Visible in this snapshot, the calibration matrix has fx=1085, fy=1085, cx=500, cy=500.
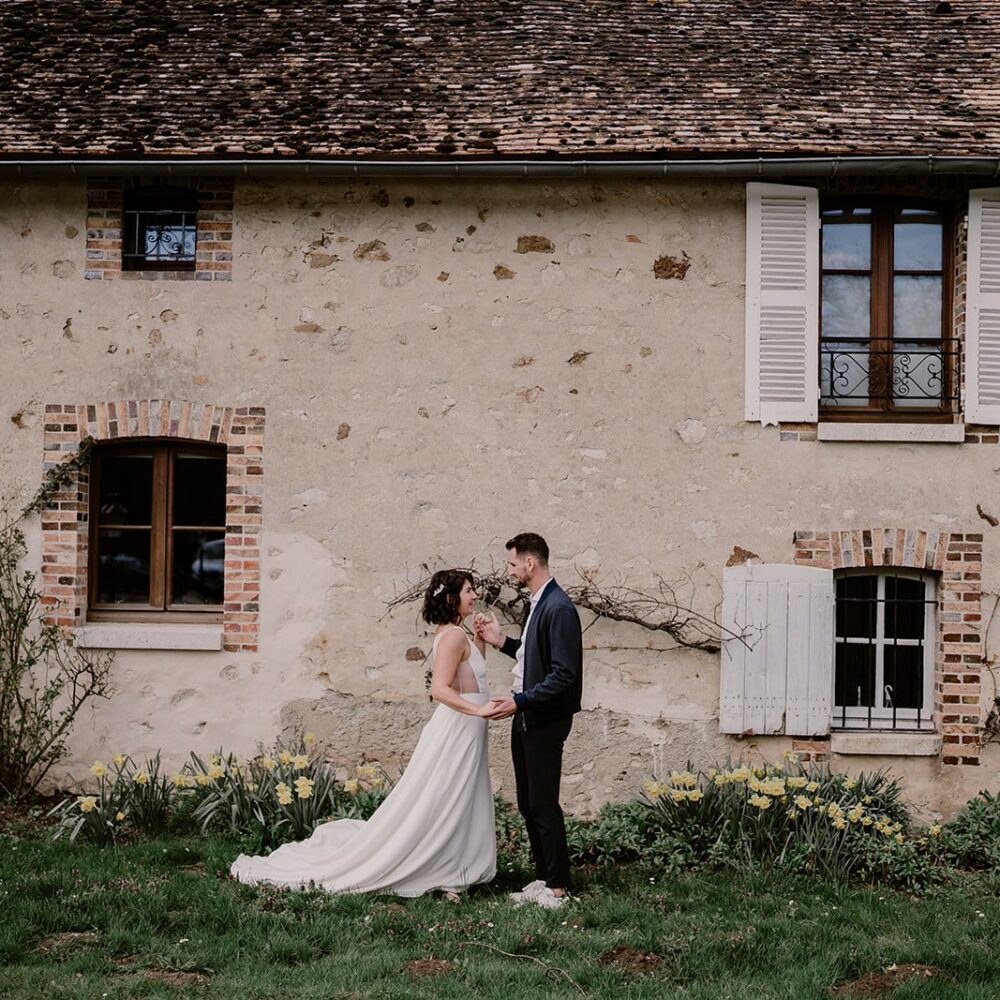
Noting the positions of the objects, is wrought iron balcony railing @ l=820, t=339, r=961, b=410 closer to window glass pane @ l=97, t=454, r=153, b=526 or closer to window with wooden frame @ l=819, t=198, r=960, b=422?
window with wooden frame @ l=819, t=198, r=960, b=422

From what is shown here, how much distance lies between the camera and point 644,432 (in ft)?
25.4

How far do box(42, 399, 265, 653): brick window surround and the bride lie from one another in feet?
7.43

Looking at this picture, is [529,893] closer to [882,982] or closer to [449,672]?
[449,672]

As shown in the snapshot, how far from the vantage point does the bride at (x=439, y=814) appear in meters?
5.77

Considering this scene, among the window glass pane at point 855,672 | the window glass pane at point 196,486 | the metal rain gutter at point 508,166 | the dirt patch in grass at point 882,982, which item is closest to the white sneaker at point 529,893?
the dirt patch in grass at point 882,982

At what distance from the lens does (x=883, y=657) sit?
7875 mm

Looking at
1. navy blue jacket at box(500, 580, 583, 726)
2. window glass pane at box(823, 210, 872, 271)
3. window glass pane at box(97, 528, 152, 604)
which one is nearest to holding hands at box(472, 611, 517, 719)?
navy blue jacket at box(500, 580, 583, 726)

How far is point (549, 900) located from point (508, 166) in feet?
15.4

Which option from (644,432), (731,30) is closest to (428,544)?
(644,432)

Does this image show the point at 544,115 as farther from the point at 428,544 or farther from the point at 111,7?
the point at 111,7

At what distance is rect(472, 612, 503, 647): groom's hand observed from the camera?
6074 mm

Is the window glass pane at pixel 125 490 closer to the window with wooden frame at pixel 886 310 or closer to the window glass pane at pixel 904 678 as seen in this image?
the window with wooden frame at pixel 886 310

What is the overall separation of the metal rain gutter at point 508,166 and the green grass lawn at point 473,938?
14.8ft

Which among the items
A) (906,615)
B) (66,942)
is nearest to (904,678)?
(906,615)
